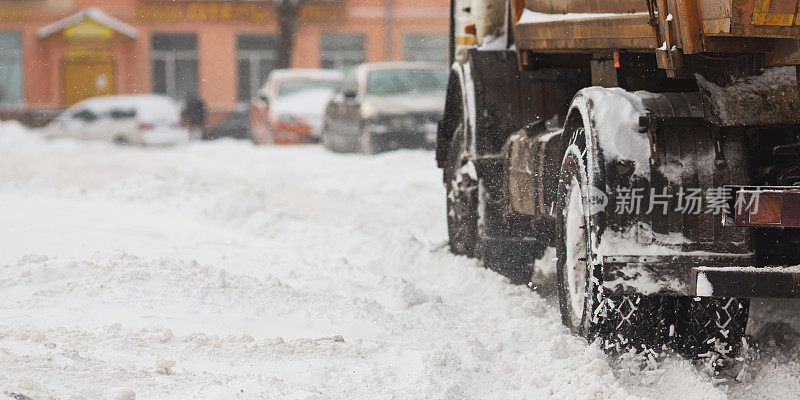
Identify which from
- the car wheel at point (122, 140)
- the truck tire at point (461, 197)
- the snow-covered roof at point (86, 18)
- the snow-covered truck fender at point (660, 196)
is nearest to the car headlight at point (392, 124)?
the truck tire at point (461, 197)

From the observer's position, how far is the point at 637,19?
508cm

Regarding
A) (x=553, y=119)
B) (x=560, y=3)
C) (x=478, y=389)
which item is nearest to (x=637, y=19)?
(x=560, y=3)

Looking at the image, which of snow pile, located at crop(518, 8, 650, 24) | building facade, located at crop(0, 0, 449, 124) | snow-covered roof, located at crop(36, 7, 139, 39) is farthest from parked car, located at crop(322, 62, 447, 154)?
snow-covered roof, located at crop(36, 7, 139, 39)

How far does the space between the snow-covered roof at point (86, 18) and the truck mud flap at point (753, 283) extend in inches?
1471

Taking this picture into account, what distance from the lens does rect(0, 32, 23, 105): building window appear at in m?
39.8

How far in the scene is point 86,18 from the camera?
39.8 m

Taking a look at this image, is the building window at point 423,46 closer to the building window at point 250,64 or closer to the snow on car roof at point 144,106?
the building window at point 250,64

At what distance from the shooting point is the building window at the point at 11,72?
39781mm

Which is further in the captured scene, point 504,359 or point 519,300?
point 519,300

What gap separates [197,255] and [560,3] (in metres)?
3.25

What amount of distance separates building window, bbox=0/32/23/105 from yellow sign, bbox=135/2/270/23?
157 inches

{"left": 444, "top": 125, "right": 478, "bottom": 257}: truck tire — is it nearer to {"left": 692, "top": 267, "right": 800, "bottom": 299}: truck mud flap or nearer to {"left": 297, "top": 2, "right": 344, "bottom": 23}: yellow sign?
{"left": 692, "top": 267, "right": 800, "bottom": 299}: truck mud flap

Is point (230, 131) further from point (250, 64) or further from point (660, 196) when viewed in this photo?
point (660, 196)

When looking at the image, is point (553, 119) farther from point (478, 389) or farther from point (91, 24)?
point (91, 24)
